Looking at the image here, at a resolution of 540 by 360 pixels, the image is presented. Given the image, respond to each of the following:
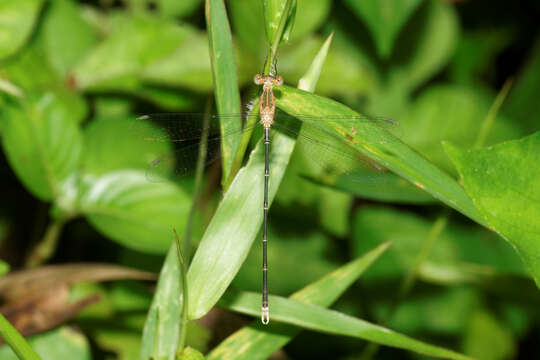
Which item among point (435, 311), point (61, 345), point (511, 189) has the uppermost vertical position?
point (511, 189)

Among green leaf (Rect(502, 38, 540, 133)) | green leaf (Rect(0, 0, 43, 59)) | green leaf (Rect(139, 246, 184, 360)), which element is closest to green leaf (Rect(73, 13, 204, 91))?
green leaf (Rect(0, 0, 43, 59))

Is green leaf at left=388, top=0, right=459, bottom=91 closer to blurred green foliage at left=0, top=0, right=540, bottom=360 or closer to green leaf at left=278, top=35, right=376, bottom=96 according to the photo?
blurred green foliage at left=0, top=0, right=540, bottom=360

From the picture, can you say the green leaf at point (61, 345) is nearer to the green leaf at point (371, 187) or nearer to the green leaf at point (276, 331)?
the green leaf at point (276, 331)

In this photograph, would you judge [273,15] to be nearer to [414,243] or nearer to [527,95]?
[414,243]

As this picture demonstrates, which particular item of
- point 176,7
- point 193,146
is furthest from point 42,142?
point 176,7

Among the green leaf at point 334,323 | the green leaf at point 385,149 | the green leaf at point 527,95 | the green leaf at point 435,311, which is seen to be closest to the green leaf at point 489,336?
the green leaf at point 435,311

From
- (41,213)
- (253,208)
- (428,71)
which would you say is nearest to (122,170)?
(41,213)
